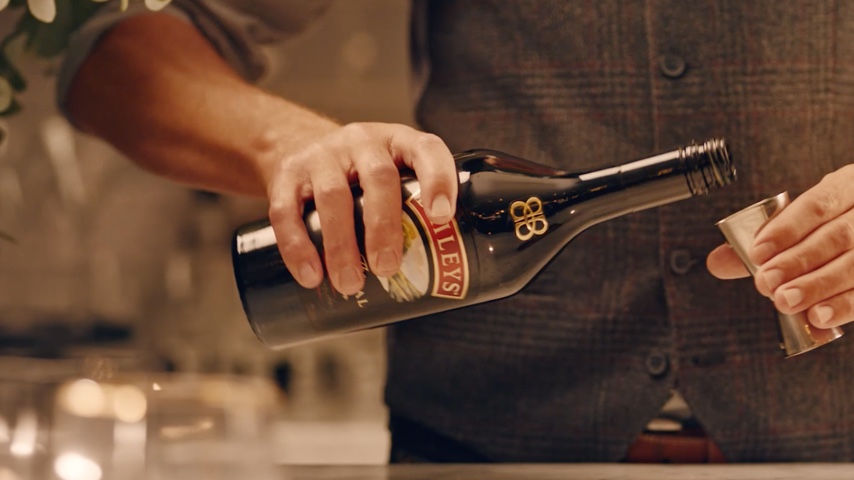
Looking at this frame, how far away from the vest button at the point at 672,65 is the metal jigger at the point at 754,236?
237 millimetres

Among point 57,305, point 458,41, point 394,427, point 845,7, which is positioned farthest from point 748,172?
point 57,305

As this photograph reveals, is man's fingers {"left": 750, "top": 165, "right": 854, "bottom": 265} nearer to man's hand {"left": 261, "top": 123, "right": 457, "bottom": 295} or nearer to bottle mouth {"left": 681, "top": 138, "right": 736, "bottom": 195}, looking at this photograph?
bottle mouth {"left": 681, "top": 138, "right": 736, "bottom": 195}

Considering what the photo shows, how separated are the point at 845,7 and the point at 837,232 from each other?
13.0 inches

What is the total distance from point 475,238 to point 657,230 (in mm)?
285

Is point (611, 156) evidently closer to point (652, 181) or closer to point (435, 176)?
point (652, 181)

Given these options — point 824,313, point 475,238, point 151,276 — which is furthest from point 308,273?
point 151,276

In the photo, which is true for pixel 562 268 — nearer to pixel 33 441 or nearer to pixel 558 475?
pixel 558 475

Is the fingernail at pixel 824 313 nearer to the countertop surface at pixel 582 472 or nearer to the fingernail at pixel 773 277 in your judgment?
the fingernail at pixel 773 277

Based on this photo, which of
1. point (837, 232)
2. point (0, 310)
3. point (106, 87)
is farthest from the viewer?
point (0, 310)

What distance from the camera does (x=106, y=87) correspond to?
849mm

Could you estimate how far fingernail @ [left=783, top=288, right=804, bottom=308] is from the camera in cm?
62

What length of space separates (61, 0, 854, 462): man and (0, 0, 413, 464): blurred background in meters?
1.31

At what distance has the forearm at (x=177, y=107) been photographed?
76 cm

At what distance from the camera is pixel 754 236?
0.64m
